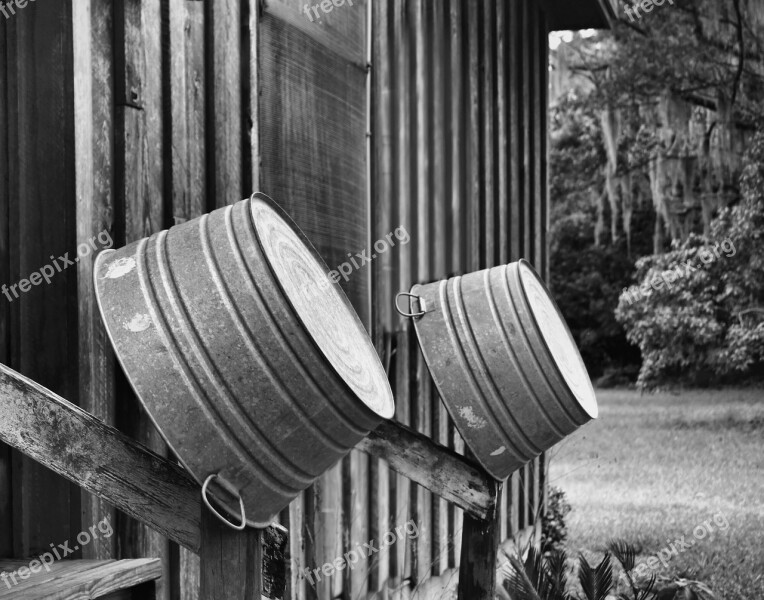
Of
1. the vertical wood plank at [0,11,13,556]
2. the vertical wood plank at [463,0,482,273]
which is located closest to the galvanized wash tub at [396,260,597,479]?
the vertical wood plank at [0,11,13,556]

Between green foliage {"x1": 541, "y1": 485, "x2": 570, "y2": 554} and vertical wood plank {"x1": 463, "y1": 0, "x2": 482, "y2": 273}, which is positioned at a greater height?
vertical wood plank {"x1": 463, "y1": 0, "x2": 482, "y2": 273}

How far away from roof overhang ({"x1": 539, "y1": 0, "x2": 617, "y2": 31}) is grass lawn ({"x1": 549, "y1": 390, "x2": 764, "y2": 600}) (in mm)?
3329

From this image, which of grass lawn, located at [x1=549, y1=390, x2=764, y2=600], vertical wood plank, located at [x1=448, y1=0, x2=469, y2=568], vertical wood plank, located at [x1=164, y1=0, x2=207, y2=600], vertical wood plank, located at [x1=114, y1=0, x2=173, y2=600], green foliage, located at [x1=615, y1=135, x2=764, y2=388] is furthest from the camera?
green foliage, located at [x1=615, y1=135, x2=764, y2=388]

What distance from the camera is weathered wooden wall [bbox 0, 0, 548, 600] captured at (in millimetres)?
2467

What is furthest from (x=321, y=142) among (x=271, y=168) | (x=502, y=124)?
(x=502, y=124)

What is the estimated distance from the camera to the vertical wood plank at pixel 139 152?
8.70ft

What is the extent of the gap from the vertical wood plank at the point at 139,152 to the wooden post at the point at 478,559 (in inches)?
38.1

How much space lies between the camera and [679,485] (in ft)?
33.8

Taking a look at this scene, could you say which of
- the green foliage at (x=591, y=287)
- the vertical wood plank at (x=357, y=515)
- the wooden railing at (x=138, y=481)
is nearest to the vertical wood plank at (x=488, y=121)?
the vertical wood plank at (x=357, y=515)

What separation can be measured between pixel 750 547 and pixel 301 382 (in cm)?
659

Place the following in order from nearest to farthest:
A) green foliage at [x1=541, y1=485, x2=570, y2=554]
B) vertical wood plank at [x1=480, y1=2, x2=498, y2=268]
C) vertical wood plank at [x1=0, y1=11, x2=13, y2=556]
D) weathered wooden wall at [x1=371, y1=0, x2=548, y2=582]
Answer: vertical wood plank at [x1=0, y1=11, x2=13, y2=556]
weathered wooden wall at [x1=371, y1=0, x2=548, y2=582]
vertical wood plank at [x1=480, y1=2, x2=498, y2=268]
green foliage at [x1=541, y1=485, x2=570, y2=554]

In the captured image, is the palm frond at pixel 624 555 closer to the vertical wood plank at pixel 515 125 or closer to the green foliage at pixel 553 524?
the vertical wood plank at pixel 515 125

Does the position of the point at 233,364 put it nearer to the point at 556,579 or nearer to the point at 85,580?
the point at 85,580

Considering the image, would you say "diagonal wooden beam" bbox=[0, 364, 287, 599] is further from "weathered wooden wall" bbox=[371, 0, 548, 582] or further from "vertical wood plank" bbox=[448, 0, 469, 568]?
"vertical wood plank" bbox=[448, 0, 469, 568]
